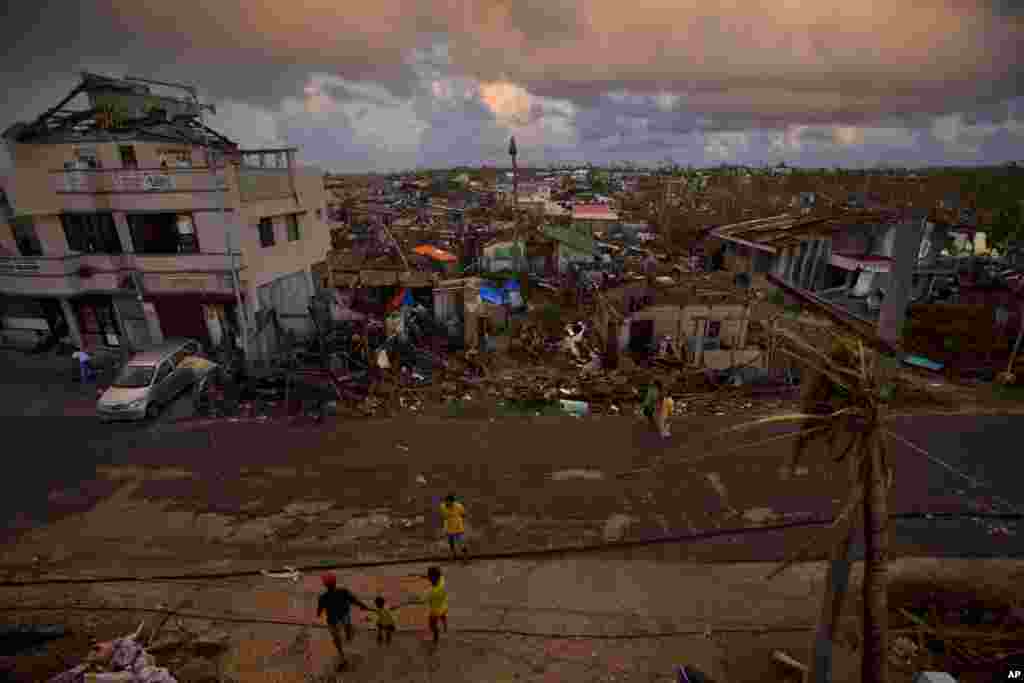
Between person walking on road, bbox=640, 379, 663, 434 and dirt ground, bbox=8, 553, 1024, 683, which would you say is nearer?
dirt ground, bbox=8, 553, 1024, 683

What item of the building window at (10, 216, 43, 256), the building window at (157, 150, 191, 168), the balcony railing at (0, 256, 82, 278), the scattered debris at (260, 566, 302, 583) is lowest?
the scattered debris at (260, 566, 302, 583)

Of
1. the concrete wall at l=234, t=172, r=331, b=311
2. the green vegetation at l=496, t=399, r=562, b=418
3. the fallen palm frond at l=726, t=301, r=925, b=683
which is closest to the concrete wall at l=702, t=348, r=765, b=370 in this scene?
the green vegetation at l=496, t=399, r=562, b=418

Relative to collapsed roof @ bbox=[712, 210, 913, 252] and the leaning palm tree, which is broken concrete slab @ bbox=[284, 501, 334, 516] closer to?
the leaning palm tree

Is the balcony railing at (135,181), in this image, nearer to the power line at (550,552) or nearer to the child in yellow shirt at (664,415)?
the power line at (550,552)

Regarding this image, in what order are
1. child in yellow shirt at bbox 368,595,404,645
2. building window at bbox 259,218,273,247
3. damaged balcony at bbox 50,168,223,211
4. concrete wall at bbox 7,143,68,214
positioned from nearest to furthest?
child in yellow shirt at bbox 368,595,404,645, damaged balcony at bbox 50,168,223,211, concrete wall at bbox 7,143,68,214, building window at bbox 259,218,273,247

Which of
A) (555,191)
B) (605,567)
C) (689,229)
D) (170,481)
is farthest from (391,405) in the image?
(555,191)

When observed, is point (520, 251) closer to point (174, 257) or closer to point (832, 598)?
point (174, 257)

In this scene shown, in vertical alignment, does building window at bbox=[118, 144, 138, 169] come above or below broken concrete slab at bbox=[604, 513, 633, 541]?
above

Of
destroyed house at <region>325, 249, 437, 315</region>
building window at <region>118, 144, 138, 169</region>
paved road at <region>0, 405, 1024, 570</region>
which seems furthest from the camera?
destroyed house at <region>325, 249, 437, 315</region>

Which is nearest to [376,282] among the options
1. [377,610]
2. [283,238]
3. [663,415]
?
[283,238]
